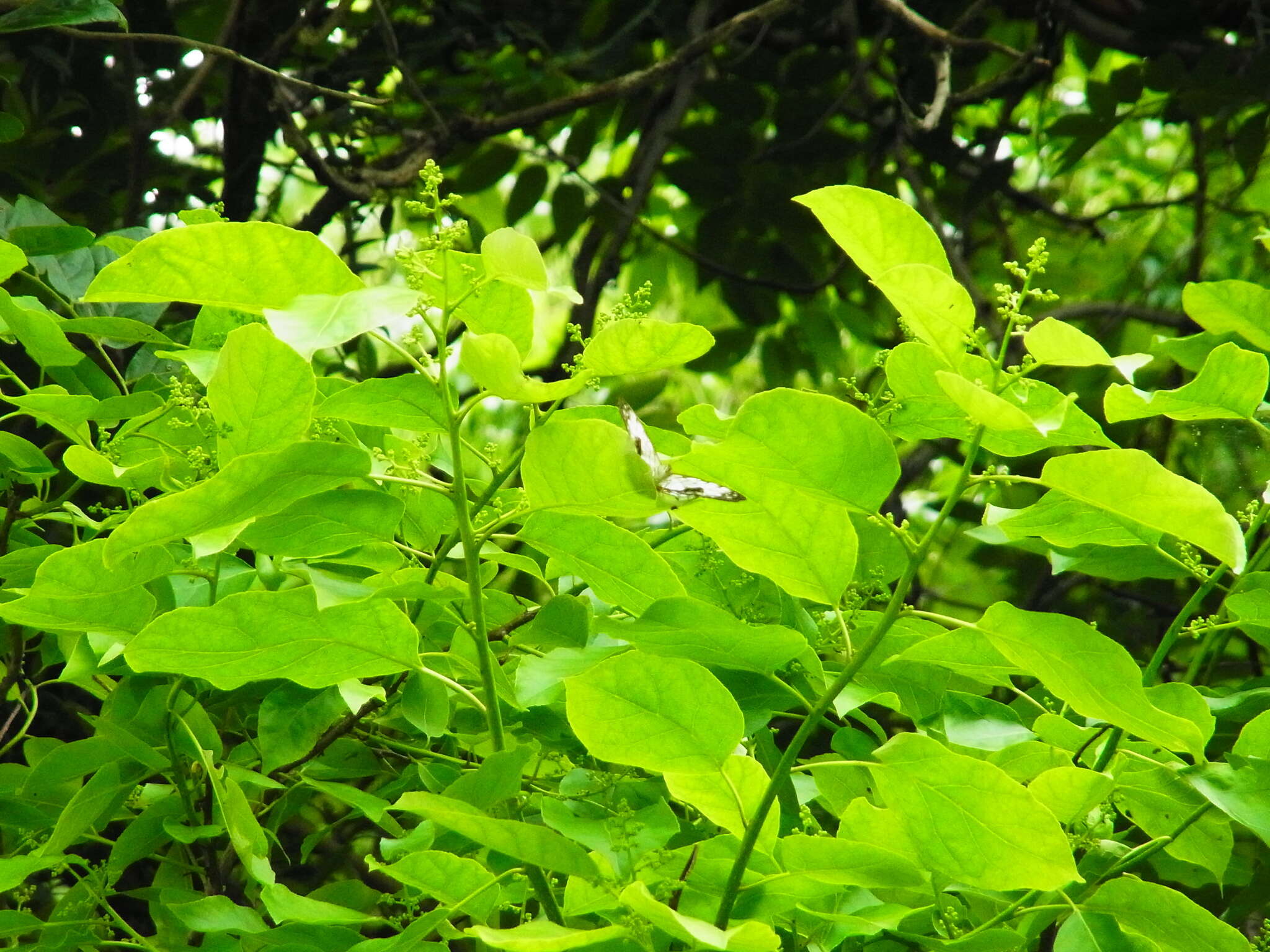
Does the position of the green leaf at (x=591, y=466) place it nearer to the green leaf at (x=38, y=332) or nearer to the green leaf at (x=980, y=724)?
the green leaf at (x=980, y=724)

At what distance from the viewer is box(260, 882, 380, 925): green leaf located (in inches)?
24.8

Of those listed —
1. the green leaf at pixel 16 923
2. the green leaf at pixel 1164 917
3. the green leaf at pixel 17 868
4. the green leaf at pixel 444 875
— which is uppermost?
the green leaf at pixel 444 875

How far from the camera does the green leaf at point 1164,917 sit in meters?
0.68

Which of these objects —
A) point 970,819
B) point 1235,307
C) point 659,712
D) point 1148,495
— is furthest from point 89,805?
point 1235,307

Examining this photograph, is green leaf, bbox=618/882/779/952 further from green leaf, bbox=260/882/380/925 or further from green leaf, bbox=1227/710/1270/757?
green leaf, bbox=1227/710/1270/757

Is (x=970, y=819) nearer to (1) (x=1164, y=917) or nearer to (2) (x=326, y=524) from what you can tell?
(1) (x=1164, y=917)

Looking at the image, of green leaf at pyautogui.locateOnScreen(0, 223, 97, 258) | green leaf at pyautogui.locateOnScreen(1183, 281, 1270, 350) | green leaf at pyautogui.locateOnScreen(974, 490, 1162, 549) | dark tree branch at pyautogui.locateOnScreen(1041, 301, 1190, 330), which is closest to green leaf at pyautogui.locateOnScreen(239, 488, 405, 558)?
green leaf at pyautogui.locateOnScreen(974, 490, 1162, 549)

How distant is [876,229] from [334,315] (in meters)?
0.27

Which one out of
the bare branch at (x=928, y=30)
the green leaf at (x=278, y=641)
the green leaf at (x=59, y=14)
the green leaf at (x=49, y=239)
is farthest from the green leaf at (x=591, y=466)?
the bare branch at (x=928, y=30)

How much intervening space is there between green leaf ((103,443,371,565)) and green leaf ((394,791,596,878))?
156 mm

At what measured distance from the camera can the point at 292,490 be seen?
1.91 ft

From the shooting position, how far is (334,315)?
0.51 meters

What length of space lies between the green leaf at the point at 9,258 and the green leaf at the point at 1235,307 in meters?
0.78

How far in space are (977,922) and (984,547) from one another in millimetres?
1362
